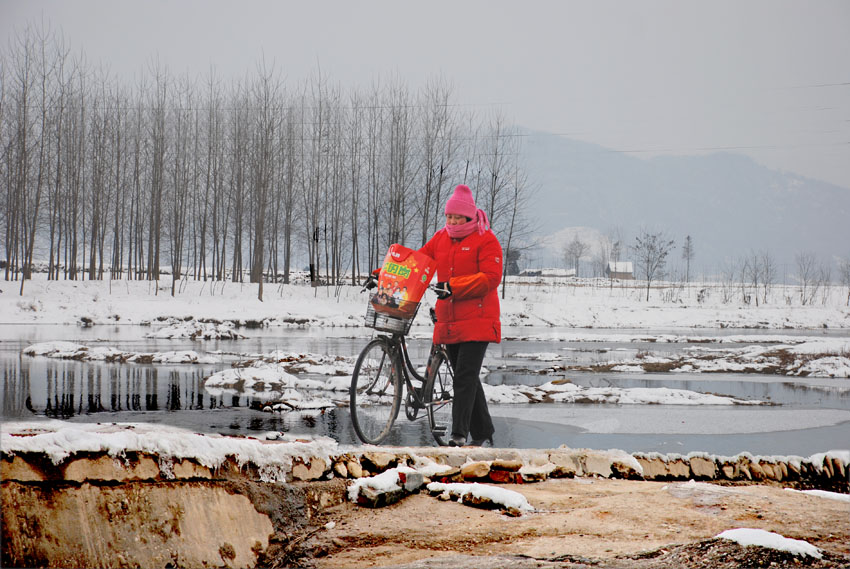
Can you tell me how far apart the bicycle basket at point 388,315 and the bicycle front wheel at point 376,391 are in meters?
0.15

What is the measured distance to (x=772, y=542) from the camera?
2297mm

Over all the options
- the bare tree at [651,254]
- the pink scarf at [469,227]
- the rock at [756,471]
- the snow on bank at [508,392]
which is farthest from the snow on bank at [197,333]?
the bare tree at [651,254]

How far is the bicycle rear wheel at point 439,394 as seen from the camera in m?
4.83

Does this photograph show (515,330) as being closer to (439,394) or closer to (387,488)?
(439,394)

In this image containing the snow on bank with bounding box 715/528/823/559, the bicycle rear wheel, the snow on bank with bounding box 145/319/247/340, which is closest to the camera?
Result: the snow on bank with bounding box 715/528/823/559

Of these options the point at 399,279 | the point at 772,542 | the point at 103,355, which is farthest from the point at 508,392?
the point at 103,355

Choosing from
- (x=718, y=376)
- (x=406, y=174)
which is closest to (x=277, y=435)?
(x=406, y=174)

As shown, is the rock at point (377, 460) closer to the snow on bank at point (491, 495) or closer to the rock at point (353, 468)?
the rock at point (353, 468)

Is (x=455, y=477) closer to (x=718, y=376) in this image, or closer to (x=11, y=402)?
(x=11, y=402)

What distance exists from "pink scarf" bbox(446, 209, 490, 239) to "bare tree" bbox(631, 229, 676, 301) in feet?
89.1

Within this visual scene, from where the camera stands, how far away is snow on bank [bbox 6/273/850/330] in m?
14.9

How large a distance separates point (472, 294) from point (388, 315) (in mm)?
619

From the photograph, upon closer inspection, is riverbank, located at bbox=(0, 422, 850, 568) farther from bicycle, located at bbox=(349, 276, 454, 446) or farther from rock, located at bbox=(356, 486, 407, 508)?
bicycle, located at bbox=(349, 276, 454, 446)

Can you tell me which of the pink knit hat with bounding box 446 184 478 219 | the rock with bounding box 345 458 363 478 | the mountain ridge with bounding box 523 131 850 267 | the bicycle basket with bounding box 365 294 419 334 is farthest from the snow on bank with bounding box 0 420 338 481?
the mountain ridge with bounding box 523 131 850 267
